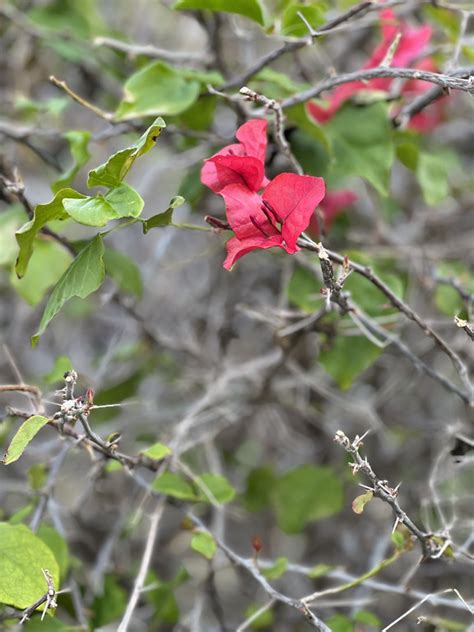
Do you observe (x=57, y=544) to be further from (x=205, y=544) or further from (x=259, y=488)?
(x=259, y=488)

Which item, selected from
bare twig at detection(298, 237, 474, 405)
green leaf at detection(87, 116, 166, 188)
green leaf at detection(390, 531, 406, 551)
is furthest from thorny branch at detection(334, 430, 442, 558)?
green leaf at detection(87, 116, 166, 188)

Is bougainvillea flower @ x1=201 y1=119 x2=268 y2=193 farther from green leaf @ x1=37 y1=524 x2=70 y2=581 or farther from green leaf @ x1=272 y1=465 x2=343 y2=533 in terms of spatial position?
green leaf @ x1=272 y1=465 x2=343 y2=533

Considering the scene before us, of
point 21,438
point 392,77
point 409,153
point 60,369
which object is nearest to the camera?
point 21,438

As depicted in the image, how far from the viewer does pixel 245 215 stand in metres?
0.56

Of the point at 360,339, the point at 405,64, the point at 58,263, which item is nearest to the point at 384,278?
the point at 360,339

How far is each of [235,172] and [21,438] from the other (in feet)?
0.81

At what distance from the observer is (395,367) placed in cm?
112

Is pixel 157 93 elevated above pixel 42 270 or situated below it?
above

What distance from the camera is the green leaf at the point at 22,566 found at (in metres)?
0.55

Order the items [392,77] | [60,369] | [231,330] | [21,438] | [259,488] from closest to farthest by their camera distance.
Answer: [21,438], [392,77], [60,369], [231,330], [259,488]

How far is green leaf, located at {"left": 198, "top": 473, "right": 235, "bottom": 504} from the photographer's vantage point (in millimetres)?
718

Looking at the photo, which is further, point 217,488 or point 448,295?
point 448,295

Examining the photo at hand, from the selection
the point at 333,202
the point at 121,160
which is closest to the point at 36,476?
the point at 121,160

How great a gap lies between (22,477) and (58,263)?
22.3 inches
